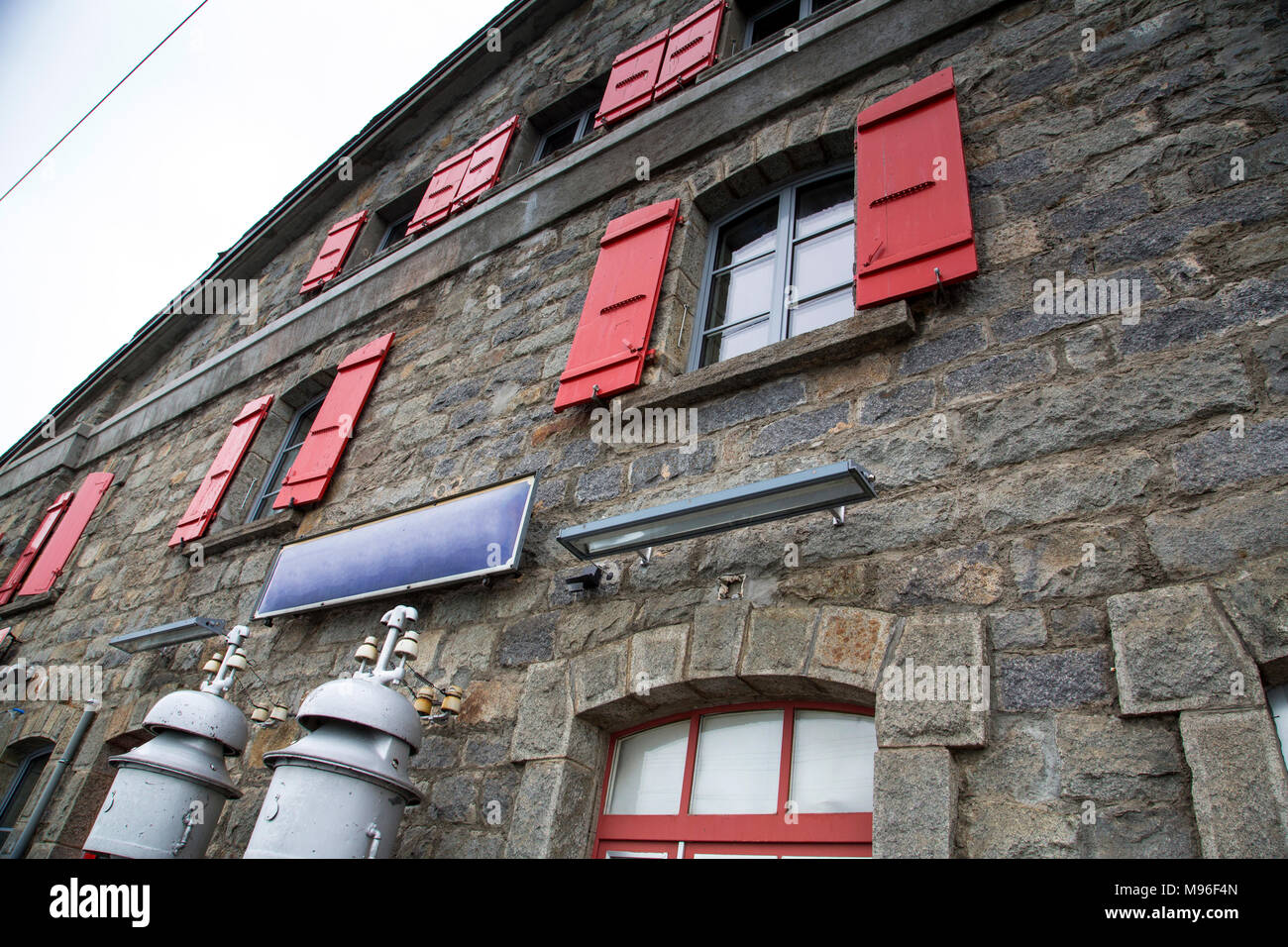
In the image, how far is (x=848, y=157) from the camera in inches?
172

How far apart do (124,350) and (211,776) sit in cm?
830

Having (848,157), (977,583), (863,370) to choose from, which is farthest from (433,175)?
(977,583)

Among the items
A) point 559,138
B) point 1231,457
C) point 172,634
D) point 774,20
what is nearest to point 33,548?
point 172,634

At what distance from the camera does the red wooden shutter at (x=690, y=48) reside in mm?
5508

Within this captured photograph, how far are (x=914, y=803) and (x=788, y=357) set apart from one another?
6.08ft

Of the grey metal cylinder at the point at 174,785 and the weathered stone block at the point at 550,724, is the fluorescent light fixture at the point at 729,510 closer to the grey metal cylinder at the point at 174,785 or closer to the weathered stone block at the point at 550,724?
the weathered stone block at the point at 550,724

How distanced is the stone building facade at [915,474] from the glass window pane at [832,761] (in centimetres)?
12

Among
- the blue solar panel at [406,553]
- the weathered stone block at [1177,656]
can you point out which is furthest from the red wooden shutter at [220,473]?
the weathered stone block at [1177,656]

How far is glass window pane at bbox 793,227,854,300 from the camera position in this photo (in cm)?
396

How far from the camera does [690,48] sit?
5.68 meters

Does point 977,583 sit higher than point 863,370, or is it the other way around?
point 863,370

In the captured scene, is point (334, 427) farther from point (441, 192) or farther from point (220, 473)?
point (441, 192)
